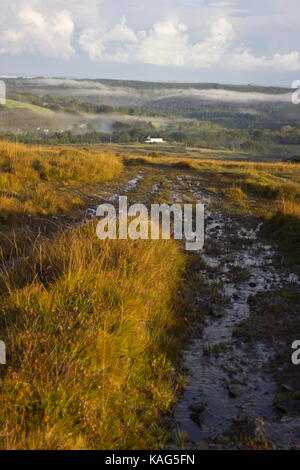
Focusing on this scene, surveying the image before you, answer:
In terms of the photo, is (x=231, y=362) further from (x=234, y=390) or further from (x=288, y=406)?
(x=288, y=406)

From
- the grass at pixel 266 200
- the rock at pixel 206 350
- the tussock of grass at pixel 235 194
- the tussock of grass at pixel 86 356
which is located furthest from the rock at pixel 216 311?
the tussock of grass at pixel 235 194

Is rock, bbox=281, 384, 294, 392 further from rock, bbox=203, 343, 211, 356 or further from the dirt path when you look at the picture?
rock, bbox=203, 343, 211, 356

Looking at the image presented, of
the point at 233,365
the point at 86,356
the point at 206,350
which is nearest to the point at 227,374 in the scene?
the point at 233,365

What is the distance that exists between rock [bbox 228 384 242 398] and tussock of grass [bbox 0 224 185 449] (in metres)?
0.69

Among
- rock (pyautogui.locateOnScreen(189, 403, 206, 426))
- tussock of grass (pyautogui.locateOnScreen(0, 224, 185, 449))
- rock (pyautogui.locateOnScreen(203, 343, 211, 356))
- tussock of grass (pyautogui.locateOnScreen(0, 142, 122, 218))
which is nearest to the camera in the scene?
tussock of grass (pyautogui.locateOnScreen(0, 224, 185, 449))

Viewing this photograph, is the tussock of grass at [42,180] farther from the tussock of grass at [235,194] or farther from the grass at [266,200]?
the tussock of grass at [235,194]

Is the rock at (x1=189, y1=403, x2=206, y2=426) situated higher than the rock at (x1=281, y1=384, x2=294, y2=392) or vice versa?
the rock at (x1=281, y1=384, x2=294, y2=392)

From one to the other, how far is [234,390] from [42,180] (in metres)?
15.1

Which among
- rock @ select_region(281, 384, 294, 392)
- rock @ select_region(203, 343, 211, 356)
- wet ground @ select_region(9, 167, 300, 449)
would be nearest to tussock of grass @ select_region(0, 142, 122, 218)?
wet ground @ select_region(9, 167, 300, 449)

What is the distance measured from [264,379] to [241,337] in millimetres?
1052

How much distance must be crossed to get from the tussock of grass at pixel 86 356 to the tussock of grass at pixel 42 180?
6.34 metres

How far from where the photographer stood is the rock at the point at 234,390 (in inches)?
182

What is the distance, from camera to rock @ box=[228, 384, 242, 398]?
4617 millimetres

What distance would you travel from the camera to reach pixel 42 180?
1789 centimetres
